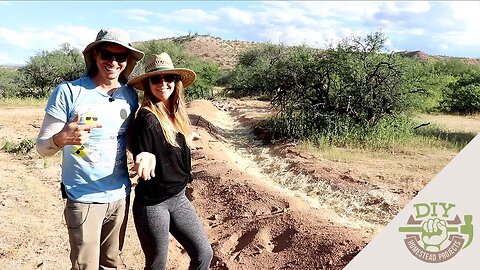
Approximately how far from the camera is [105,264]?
2641 mm

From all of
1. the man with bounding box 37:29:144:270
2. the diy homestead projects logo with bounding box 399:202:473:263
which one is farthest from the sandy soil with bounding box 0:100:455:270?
the man with bounding box 37:29:144:270

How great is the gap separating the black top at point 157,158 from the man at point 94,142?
10 cm

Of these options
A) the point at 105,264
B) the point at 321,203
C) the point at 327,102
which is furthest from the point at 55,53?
the point at 105,264

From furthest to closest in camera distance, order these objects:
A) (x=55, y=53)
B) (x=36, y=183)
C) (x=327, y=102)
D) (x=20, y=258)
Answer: (x=55, y=53), (x=327, y=102), (x=36, y=183), (x=20, y=258)

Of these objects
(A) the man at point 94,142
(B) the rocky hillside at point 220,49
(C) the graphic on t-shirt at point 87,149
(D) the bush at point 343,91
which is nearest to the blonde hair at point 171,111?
(A) the man at point 94,142

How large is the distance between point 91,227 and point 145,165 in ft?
1.41

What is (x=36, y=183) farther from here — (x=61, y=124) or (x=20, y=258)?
(x=61, y=124)

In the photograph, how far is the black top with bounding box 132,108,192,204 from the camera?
2383 millimetres

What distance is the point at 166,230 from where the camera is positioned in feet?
8.13

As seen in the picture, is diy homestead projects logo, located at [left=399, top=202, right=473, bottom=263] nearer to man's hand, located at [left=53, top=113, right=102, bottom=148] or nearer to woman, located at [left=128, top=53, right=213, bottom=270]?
woman, located at [left=128, top=53, right=213, bottom=270]

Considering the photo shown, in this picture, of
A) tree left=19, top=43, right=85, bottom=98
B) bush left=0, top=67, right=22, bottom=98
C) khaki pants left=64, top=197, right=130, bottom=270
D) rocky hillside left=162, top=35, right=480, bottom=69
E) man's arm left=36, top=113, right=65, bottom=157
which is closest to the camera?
man's arm left=36, top=113, right=65, bottom=157

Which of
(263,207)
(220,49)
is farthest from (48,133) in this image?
(220,49)

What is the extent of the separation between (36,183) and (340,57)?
8278mm

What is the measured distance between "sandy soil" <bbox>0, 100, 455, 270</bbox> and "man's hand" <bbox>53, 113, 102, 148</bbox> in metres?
2.59
